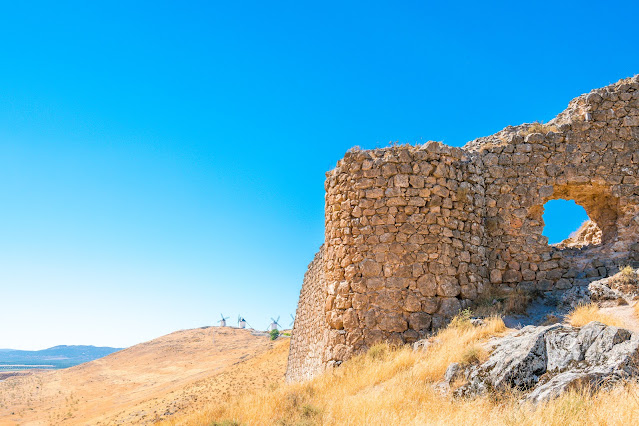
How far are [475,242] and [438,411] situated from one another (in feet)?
15.5

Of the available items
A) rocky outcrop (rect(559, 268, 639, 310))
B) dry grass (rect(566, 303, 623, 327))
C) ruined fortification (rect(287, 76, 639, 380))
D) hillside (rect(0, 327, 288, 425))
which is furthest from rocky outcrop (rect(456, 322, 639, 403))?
hillside (rect(0, 327, 288, 425))

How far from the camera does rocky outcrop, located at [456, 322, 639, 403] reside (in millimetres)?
4125

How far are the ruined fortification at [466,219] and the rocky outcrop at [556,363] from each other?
2650mm

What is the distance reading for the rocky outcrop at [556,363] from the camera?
412 cm

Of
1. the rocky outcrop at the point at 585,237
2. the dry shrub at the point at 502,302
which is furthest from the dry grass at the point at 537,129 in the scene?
the dry shrub at the point at 502,302

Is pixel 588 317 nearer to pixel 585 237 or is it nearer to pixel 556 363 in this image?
pixel 556 363

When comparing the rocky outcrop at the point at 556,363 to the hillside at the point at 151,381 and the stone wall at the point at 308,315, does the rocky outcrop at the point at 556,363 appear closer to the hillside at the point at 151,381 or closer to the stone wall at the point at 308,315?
the hillside at the point at 151,381

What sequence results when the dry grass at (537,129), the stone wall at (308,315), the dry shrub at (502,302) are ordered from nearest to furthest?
A: the dry shrub at (502,302), the dry grass at (537,129), the stone wall at (308,315)

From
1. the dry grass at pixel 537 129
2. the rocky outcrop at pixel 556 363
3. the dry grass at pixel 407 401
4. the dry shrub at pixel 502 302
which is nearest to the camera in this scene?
the dry grass at pixel 407 401

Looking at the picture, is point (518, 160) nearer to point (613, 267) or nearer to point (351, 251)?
point (613, 267)

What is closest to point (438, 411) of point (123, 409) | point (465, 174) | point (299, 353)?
point (465, 174)

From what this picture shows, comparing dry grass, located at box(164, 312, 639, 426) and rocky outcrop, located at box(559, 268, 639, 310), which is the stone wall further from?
A: rocky outcrop, located at box(559, 268, 639, 310)

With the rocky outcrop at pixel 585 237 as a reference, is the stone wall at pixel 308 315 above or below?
below

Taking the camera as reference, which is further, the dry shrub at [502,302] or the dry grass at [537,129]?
the dry grass at [537,129]
